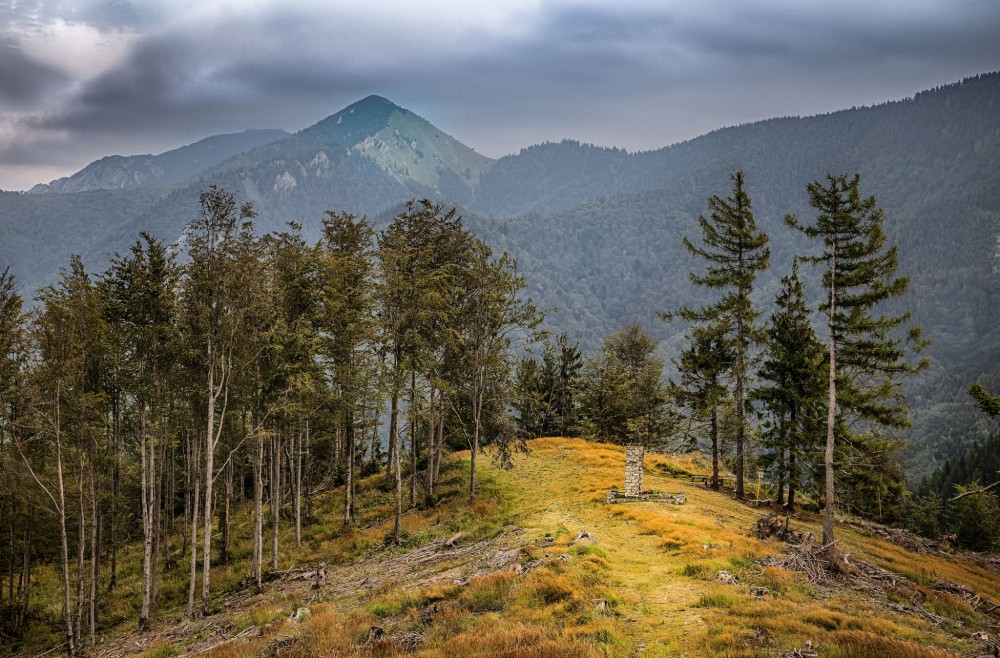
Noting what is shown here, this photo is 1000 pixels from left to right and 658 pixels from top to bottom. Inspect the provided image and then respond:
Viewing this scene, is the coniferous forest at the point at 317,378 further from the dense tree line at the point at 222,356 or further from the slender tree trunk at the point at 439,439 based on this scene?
the slender tree trunk at the point at 439,439

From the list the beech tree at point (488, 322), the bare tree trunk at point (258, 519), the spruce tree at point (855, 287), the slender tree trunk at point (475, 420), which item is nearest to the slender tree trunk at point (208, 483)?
the bare tree trunk at point (258, 519)

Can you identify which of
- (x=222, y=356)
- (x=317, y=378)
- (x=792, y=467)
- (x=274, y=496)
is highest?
(x=222, y=356)

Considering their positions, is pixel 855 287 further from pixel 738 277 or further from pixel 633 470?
pixel 633 470

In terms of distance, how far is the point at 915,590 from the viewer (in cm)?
1858

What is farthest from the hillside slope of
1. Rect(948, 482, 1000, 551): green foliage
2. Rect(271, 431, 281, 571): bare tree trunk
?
Rect(948, 482, 1000, 551): green foliage

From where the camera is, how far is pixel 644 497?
28.5 m

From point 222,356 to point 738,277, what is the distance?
88.6 feet

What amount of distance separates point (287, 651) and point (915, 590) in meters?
19.5

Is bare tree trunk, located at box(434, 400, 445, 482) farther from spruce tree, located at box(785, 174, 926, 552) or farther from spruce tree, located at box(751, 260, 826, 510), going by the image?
spruce tree, located at box(785, 174, 926, 552)

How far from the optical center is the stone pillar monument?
2827 centimetres

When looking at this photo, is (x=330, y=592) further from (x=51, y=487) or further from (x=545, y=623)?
(x=51, y=487)

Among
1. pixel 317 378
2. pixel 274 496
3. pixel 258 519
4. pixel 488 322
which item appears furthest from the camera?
pixel 488 322

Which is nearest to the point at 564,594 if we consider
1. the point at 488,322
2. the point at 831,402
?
the point at 831,402

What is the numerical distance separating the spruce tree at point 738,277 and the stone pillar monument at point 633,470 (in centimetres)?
726
